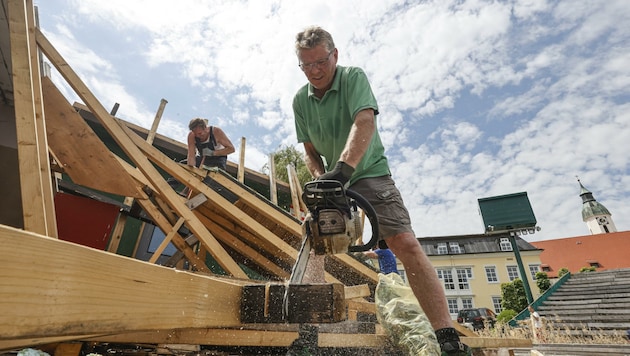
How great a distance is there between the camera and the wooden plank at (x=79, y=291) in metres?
0.47

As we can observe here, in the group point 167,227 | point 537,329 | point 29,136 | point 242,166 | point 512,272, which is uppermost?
point 512,272

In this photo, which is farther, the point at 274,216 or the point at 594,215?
the point at 594,215

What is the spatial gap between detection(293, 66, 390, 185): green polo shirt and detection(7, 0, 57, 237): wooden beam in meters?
1.84

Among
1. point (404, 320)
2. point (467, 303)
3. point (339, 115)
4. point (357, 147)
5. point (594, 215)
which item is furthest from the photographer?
point (594, 215)

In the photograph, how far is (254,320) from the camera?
3.78 feet

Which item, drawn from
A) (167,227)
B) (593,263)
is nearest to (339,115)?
(167,227)

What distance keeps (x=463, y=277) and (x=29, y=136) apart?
33105mm

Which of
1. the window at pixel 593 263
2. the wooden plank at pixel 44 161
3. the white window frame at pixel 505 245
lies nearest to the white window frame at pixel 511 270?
the white window frame at pixel 505 245

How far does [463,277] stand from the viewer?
29656 mm

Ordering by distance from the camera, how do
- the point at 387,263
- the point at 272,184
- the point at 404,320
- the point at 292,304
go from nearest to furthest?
1. the point at 292,304
2. the point at 404,320
3. the point at 387,263
4. the point at 272,184

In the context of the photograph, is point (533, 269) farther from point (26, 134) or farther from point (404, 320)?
point (26, 134)

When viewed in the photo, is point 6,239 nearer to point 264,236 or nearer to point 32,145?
point 32,145

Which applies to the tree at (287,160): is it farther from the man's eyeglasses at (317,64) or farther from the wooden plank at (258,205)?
the man's eyeglasses at (317,64)

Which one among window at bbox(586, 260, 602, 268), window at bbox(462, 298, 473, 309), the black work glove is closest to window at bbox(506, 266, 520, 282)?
window at bbox(462, 298, 473, 309)
